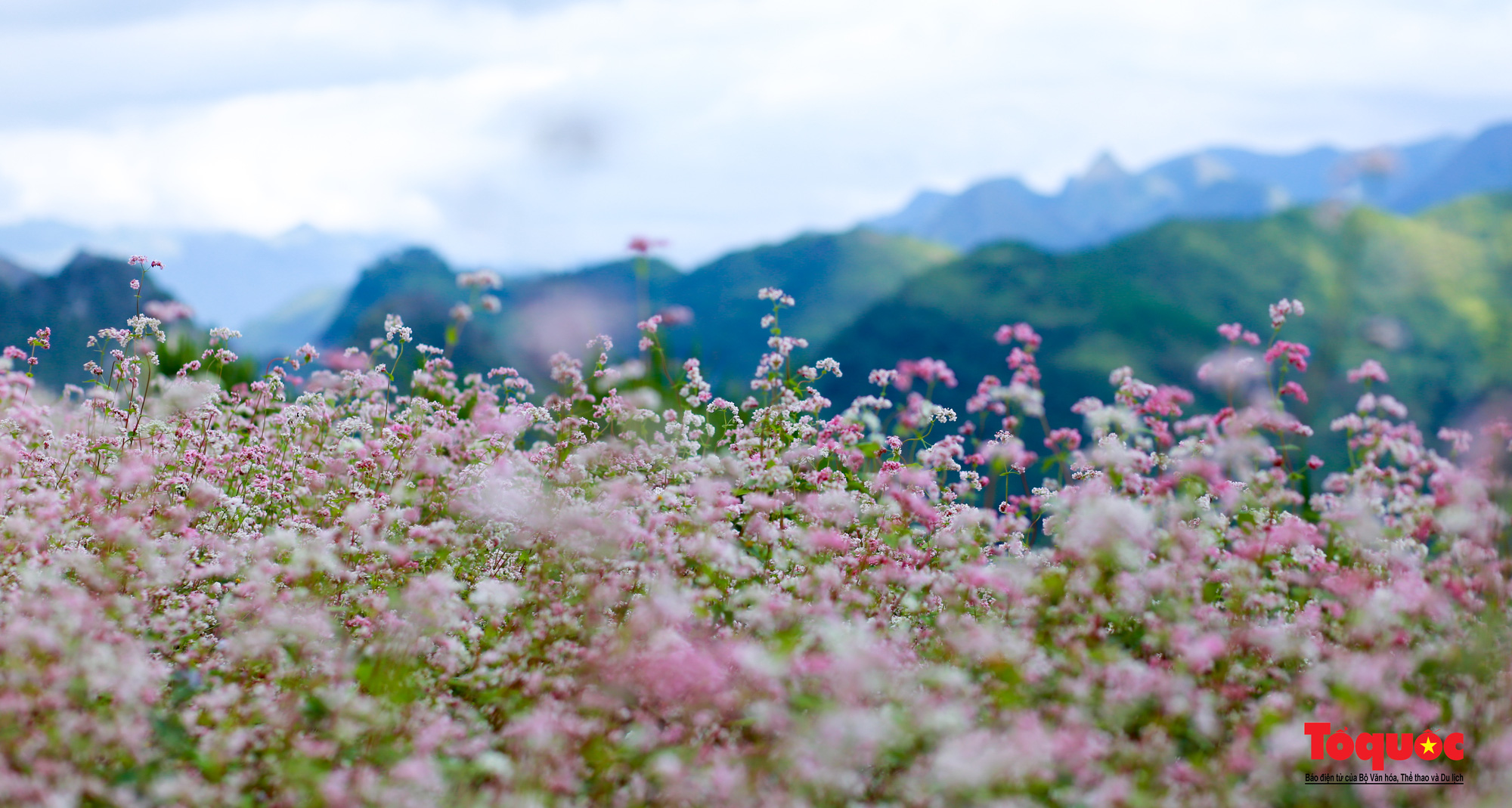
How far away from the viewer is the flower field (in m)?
4.85

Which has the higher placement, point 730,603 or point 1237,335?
point 1237,335

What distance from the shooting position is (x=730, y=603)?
6832 millimetres

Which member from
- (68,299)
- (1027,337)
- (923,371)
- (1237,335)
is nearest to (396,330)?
(923,371)

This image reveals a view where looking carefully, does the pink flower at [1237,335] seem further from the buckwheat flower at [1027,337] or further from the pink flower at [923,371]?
the pink flower at [923,371]

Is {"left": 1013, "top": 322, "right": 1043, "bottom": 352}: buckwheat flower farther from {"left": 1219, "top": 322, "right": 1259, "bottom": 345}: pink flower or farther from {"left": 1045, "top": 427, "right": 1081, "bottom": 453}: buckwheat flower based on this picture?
{"left": 1219, "top": 322, "right": 1259, "bottom": 345}: pink flower

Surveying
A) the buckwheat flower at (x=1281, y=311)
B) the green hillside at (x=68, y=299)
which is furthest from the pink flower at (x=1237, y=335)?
the green hillside at (x=68, y=299)

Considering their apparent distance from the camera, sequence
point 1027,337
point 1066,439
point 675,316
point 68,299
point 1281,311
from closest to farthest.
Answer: point 1066,439 < point 675,316 < point 1281,311 < point 1027,337 < point 68,299

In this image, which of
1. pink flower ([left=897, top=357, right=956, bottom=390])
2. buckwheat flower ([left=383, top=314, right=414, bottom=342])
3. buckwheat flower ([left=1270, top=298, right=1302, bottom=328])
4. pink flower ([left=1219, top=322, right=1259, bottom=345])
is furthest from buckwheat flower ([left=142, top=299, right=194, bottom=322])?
buckwheat flower ([left=1270, top=298, right=1302, bottom=328])

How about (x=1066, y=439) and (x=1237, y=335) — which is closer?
(x=1066, y=439)

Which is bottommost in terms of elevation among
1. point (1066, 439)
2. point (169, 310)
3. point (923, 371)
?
point (1066, 439)

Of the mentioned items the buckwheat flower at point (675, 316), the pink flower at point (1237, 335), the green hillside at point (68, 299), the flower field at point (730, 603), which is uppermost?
the green hillside at point (68, 299)

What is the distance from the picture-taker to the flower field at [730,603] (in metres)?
4.85

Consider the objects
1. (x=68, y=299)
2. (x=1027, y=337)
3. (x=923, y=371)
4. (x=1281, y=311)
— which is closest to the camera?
(x=1281, y=311)

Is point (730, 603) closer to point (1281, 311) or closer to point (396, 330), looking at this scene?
point (396, 330)
